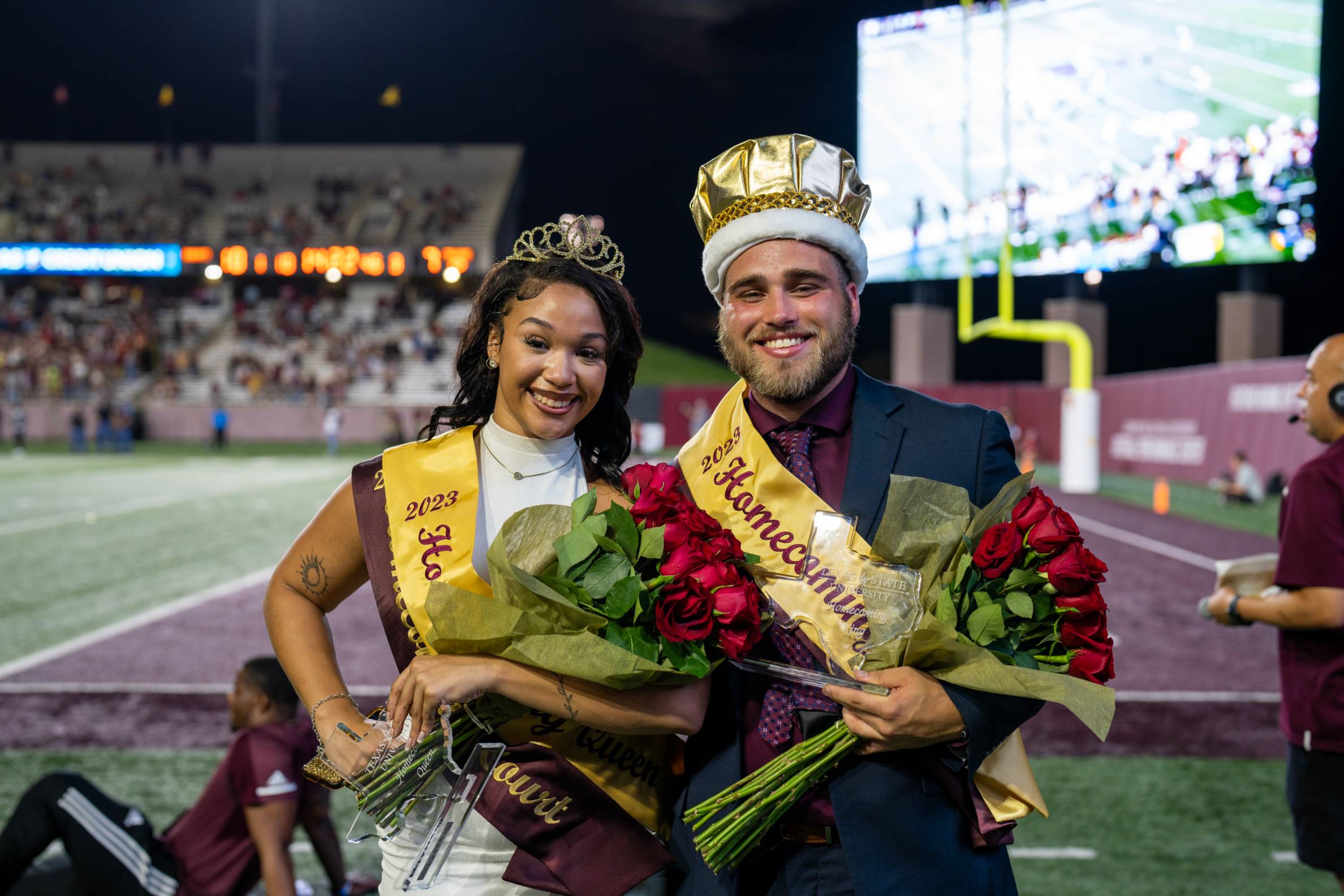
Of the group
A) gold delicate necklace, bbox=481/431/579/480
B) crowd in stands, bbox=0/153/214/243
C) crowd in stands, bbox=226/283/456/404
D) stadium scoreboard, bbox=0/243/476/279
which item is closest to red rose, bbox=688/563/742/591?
gold delicate necklace, bbox=481/431/579/480

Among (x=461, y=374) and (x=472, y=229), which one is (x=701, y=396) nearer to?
(x=472, y=229)

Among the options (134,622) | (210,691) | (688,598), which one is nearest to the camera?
(688,598)

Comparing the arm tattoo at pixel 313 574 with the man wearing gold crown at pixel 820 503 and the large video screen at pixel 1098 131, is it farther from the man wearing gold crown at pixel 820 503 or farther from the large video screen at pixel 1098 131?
the large video screen at pixel 1098 131

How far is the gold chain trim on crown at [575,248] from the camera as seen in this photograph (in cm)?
213

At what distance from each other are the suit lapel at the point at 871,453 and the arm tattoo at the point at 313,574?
98 centimetres

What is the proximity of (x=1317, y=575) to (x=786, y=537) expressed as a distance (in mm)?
1704

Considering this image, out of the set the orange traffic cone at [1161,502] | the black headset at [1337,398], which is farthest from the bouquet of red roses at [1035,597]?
the orange traffic cone at [1161,502]

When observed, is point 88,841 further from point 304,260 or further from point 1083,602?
point 304,260

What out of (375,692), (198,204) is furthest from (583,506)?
(198,204)

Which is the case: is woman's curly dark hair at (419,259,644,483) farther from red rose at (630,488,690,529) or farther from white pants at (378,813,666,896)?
white pants at (378,813,666,896)

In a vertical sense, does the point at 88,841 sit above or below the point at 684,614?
below

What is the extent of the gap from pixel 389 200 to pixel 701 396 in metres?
15.6

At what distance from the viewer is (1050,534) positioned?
160cm

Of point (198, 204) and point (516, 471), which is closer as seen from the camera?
point (516, 471)
